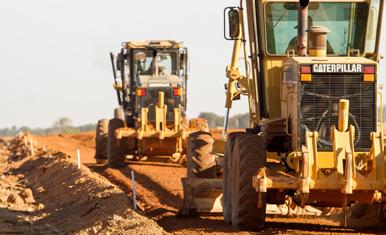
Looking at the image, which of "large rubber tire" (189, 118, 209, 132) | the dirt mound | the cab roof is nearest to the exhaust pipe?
the dirt mound

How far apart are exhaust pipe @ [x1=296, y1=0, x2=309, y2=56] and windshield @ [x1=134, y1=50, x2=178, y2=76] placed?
14.7 m

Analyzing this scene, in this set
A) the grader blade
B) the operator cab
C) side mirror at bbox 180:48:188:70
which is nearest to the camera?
the grader blade

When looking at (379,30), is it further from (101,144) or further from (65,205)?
(101,144)

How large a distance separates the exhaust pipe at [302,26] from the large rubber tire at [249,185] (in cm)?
142

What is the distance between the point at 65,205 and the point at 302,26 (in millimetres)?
→ 8100

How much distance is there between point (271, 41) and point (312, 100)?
1570 mm

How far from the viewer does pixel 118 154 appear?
1129 inches

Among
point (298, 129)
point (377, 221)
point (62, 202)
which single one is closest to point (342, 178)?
point (298, 129)

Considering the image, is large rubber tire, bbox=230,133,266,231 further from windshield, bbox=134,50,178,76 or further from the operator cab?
windshield, bbox=134,50,178,76

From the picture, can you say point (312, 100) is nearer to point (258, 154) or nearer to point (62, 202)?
point (258, 154)

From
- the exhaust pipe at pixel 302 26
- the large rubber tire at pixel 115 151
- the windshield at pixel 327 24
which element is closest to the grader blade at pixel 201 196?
the windshield at pixel 327 24

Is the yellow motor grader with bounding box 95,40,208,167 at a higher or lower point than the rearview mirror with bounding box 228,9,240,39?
lower

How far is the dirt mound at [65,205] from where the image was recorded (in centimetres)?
1634

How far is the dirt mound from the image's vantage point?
16.3m
